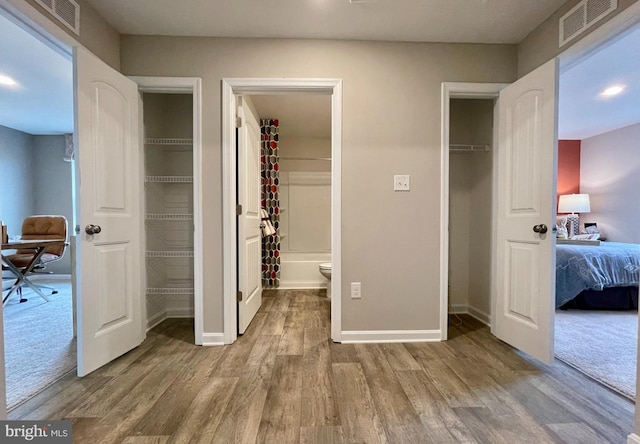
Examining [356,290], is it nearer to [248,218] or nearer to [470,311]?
[248,218]

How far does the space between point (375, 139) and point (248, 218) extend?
1.28m

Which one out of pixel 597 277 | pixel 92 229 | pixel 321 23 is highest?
pixel 321 23

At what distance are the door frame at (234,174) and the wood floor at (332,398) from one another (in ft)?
0.89

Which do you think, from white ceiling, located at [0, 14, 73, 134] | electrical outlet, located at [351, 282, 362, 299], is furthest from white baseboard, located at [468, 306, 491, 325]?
white ceiling, located at [0, 14, 73, 134]

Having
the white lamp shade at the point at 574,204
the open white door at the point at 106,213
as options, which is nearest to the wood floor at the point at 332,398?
the open white door at the point at 106,213

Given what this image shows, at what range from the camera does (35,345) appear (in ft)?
7.36

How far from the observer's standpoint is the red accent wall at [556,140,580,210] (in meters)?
5.41

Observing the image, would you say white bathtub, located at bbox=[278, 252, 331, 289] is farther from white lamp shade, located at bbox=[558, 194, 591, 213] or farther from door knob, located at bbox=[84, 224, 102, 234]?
white lamp shade, located at bbox=[558, 194, 591, 213]

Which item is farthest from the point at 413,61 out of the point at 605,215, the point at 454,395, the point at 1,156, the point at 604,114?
the point at 1,156

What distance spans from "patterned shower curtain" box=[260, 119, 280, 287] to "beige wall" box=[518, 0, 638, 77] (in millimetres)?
2736

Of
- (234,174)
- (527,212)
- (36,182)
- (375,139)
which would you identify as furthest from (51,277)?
(527,212)

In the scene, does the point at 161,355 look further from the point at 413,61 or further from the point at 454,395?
the point at 413,61

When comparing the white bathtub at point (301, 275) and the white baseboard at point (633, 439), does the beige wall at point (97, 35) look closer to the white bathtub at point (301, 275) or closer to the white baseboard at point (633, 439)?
the white bathtub at point (301, 275)

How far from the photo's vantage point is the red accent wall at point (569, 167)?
541 cm
